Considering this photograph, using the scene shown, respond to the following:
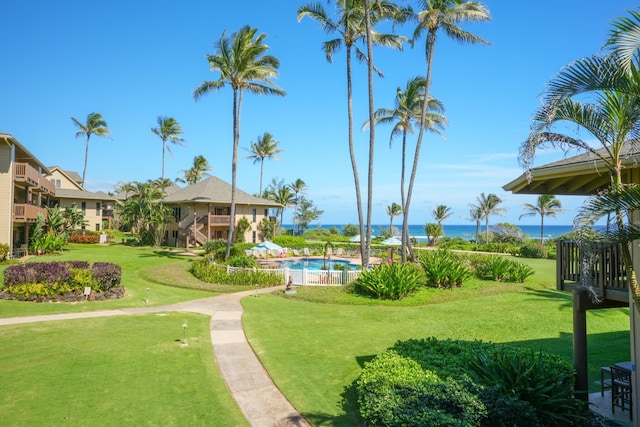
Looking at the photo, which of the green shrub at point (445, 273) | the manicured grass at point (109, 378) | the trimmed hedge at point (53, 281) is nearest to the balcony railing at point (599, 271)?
the manicured grass at point (109, 378)

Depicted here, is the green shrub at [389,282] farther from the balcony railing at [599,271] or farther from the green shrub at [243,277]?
the balcony railing at [599,271]

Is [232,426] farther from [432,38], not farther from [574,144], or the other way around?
[432,38]

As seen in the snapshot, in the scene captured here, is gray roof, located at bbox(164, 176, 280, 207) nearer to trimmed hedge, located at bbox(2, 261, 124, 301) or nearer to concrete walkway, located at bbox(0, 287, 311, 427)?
trimmed hedge, located at bbox(2, 261, 124, 301)

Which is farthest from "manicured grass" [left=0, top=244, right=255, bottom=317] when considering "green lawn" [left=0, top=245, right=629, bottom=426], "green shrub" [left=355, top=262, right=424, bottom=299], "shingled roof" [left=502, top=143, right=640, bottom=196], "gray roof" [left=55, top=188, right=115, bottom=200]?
"gray roof" [left=55, top=188, right=115, bottom=200]

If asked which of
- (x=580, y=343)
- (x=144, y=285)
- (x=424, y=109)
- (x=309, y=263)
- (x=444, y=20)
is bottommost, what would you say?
(x=144, y=285)

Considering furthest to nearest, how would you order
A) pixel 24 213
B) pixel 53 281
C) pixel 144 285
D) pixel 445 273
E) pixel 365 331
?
pixel 24 213
pixel 144 285
pixel 445 273
pixel 53 281
pixel 365 331

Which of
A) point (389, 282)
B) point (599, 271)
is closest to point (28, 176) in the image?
point (389, 282)

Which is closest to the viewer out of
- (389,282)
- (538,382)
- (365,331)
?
(538,382)

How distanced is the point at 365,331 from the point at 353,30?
19433 millimetres

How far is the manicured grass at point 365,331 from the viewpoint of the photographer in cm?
879

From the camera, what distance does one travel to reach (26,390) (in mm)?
8031

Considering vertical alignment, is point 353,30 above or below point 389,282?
above

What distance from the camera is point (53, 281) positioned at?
55.2ft

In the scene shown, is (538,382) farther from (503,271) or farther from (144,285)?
(144,285)
